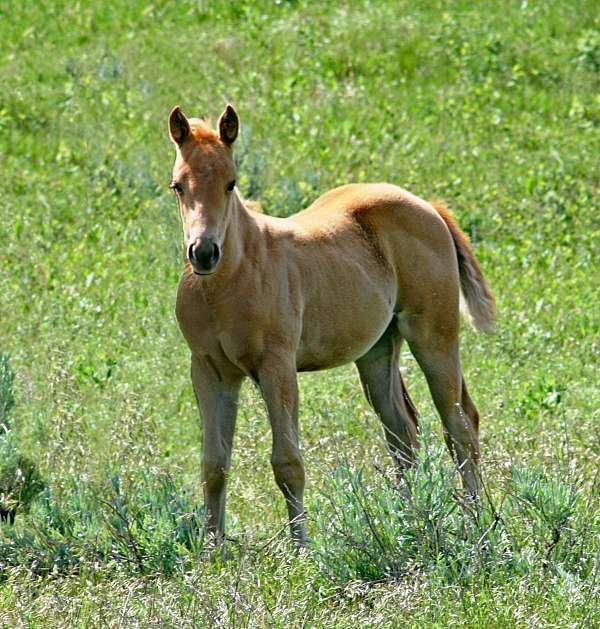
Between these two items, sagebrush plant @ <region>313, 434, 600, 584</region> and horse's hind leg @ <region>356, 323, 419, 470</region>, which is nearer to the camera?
sagebrush plant @ <region>313, 434, 600, 584</region>

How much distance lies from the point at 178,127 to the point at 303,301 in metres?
1.20

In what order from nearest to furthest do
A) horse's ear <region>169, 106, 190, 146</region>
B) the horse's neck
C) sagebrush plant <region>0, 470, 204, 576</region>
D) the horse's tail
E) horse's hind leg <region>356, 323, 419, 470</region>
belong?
sagebrush plant <region>0, 470, 204, 576</region>, horse's ear <region>169, 106, 190, 146</region>, the horse's neck, horse's hind leg <region>356, 323, 419, 470</region>, the horse's tail

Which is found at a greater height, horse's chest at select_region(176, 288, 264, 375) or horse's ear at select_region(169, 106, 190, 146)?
horse's ear at select_region(169, 106, 190, 146)

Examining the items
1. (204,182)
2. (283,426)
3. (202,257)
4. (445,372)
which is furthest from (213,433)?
(445,372)

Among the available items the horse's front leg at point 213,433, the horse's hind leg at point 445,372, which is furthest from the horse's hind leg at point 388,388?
the horse's front leg at point 213,433

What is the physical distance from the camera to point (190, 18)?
641 inches

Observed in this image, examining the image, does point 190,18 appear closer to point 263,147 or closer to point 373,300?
point 263,147

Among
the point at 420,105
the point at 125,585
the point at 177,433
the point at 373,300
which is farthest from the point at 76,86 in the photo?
the point at 125,585

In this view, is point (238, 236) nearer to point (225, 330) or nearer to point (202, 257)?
point (225, 330)

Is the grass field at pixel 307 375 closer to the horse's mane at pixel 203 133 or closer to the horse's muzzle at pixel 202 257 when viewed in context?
the horse's muzzle at pixel 202 257

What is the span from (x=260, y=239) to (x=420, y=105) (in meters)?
8.18

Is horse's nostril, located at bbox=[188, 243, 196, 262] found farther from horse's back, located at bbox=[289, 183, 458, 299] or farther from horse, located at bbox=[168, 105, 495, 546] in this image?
horse's back, located at bbox=[289, 183, 458, 299]

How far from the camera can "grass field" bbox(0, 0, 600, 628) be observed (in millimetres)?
5230

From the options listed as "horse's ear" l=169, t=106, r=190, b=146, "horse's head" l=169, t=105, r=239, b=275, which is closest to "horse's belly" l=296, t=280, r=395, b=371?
"horse's head" l=169, t=105, r=239, b=275
